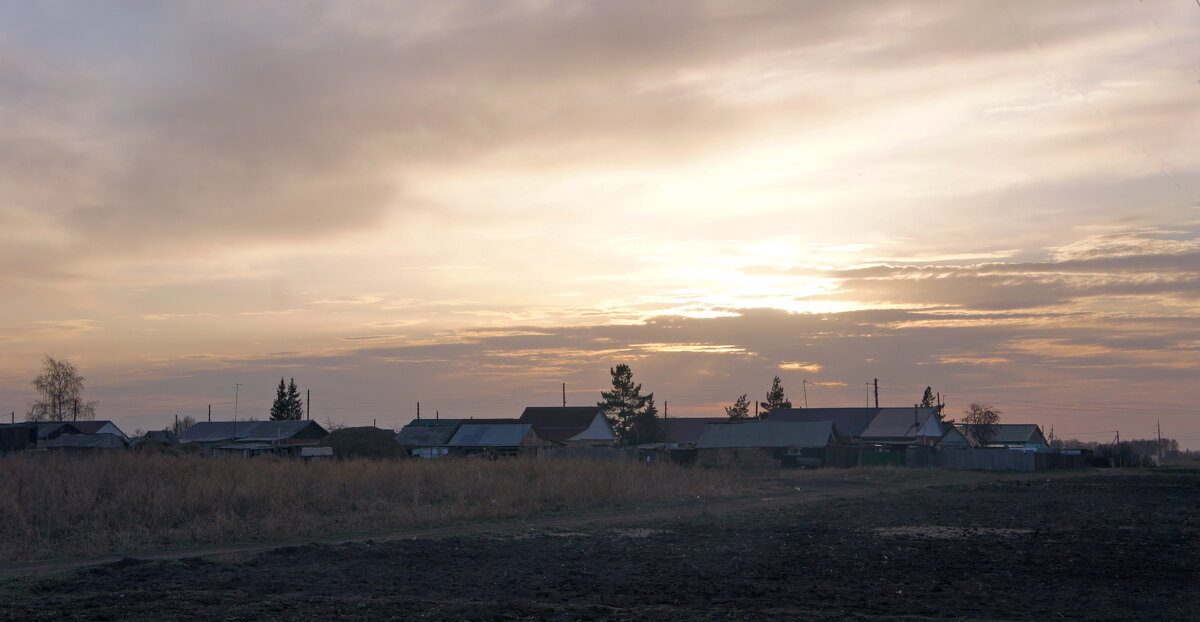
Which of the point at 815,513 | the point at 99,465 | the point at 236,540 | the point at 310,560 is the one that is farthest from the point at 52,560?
the point at 815,513

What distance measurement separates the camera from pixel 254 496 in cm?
2748

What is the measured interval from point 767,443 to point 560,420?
23384 mm

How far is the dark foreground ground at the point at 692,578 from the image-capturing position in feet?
42.2

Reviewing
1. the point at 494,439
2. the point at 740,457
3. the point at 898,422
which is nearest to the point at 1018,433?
the point at 898,422

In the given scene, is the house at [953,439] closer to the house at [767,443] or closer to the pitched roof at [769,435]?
the house at [767,443]

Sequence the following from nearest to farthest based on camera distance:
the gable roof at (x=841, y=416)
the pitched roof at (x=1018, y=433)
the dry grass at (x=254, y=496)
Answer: the dry grass at (x=254, y=496), the gable roof at (x=841, y=416), the pitched roof at (x=1018, y=433)

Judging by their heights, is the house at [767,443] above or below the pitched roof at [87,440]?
below

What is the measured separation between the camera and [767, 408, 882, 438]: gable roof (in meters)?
103

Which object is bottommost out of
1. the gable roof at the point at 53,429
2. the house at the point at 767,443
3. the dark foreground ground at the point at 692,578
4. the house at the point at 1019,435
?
the house at the point at 1019,435

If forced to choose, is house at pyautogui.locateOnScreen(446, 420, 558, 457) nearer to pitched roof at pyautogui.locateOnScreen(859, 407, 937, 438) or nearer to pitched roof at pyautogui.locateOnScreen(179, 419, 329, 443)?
pitched roof at pyautogui.locateOnScreen(179, 419, 329, 443)

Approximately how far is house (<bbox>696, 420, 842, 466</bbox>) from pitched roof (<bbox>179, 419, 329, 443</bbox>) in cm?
3309

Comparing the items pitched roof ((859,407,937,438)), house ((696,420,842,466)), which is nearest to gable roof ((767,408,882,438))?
pitched roof ((859,407,937,438))

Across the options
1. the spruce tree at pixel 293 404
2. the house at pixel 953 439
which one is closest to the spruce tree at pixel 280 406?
the spruce tree at pixel 293 404

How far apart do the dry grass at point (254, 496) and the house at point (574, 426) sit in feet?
160
